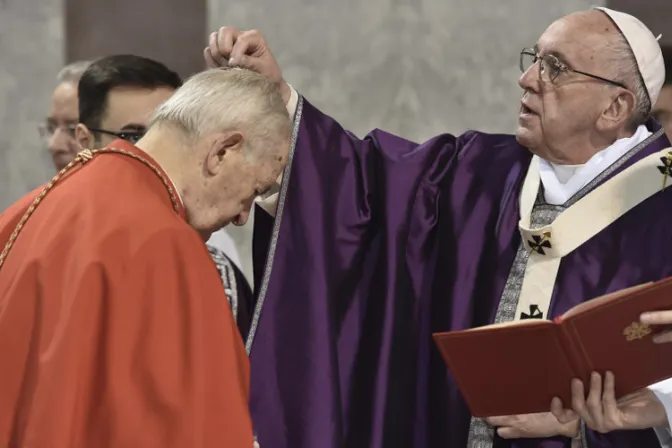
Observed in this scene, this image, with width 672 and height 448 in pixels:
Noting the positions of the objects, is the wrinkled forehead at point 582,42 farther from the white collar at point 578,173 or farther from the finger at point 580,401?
the finger at point 580,401

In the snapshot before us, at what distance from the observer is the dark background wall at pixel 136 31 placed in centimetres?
555

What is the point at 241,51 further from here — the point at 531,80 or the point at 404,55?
the point at 404,55

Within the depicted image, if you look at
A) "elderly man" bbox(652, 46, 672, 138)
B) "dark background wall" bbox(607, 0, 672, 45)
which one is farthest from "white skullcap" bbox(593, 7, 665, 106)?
"dark background wall" bbox(607, 0, 672, 45)

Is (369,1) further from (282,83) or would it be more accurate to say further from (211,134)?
(211,134)

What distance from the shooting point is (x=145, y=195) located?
88.0 inches

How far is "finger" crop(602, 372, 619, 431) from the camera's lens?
9.21 feet

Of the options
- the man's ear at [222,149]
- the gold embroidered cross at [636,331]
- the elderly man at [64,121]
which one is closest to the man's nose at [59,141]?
the elderly man at [64,121]

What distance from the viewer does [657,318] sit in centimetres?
265

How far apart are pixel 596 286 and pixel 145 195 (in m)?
1.49

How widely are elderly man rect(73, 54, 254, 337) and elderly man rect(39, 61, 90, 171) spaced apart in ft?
0.77

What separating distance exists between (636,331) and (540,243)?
0.62 metres

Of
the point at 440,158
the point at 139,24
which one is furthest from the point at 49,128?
the point at 440,158

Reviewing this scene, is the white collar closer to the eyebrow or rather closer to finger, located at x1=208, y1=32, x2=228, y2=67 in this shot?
the eyebrow

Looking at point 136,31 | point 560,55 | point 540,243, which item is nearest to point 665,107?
point 560,55
